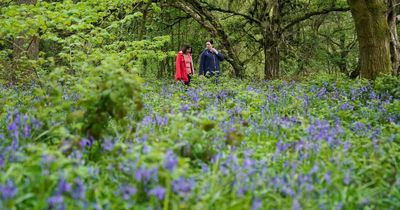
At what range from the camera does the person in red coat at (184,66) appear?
11438mm

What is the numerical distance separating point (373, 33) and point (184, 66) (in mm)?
5125

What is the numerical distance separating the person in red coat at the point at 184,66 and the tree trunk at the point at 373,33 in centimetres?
477

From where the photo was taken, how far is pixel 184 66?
1155 centimetres

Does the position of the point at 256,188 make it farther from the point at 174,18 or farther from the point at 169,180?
the point at 174,18

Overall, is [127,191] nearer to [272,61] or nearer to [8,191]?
[8,191]

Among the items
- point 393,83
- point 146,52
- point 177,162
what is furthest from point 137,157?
point 146,52

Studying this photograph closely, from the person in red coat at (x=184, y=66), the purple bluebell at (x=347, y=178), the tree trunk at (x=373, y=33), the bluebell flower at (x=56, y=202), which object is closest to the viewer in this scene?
the bluebell flower at (x=56, y=202)

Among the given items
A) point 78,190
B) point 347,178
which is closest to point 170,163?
point 78,190

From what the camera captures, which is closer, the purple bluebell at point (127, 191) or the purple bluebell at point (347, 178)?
the purple bluebell at point (127, 191)

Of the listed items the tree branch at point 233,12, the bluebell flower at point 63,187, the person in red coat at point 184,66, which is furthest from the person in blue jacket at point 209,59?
the bluebell flower at point 63,187

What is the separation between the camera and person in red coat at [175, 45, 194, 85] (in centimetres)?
1144

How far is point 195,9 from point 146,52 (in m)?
5.98

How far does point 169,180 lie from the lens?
94.2 inches

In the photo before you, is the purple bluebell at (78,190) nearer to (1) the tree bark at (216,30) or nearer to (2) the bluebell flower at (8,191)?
(2) the bluebell flower at (8,191)
